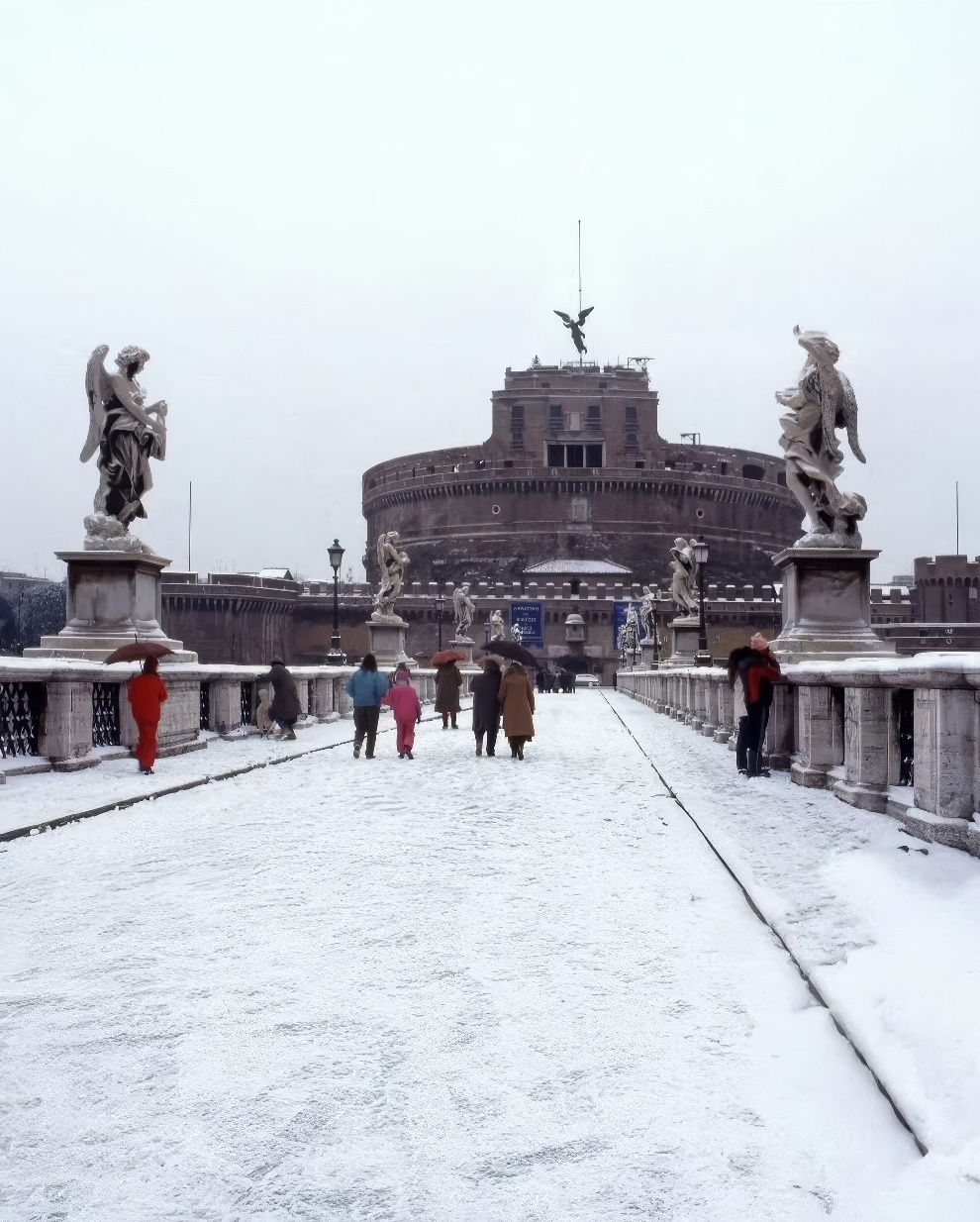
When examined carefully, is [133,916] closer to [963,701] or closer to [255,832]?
[255,832]

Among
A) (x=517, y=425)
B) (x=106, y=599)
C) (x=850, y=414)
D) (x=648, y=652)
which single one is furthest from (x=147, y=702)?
(x=517, y=425)

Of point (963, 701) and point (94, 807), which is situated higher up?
point (963, 701)

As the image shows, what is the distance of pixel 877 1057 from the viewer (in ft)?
12.3

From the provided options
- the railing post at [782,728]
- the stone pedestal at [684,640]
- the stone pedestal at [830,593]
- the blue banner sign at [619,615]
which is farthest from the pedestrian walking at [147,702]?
the blue banner sign at [619,615]

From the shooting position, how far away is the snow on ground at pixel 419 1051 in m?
2.98

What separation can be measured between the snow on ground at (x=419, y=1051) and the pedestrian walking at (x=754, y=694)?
4264mm

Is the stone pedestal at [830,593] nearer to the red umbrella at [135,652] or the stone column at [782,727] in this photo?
the stone column at [782,727]

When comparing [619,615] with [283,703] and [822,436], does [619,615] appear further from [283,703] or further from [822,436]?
[822,436]

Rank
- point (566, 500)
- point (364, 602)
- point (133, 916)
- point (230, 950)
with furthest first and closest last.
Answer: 1. point (566, 500)
2. point (364, 602)
3. point (133, 916)
4. point (230, 950)

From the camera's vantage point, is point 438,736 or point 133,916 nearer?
point 133,916

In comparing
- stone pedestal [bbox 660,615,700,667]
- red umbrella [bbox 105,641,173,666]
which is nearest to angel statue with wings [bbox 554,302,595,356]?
stone pedestal [bbox 660,615,700,667]

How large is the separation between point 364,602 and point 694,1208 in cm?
7795

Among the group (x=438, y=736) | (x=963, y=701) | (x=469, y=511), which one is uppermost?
(x=469, y=511)

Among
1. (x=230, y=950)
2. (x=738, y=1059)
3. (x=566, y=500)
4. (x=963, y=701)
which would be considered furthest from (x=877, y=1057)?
(x=566, y=500)
